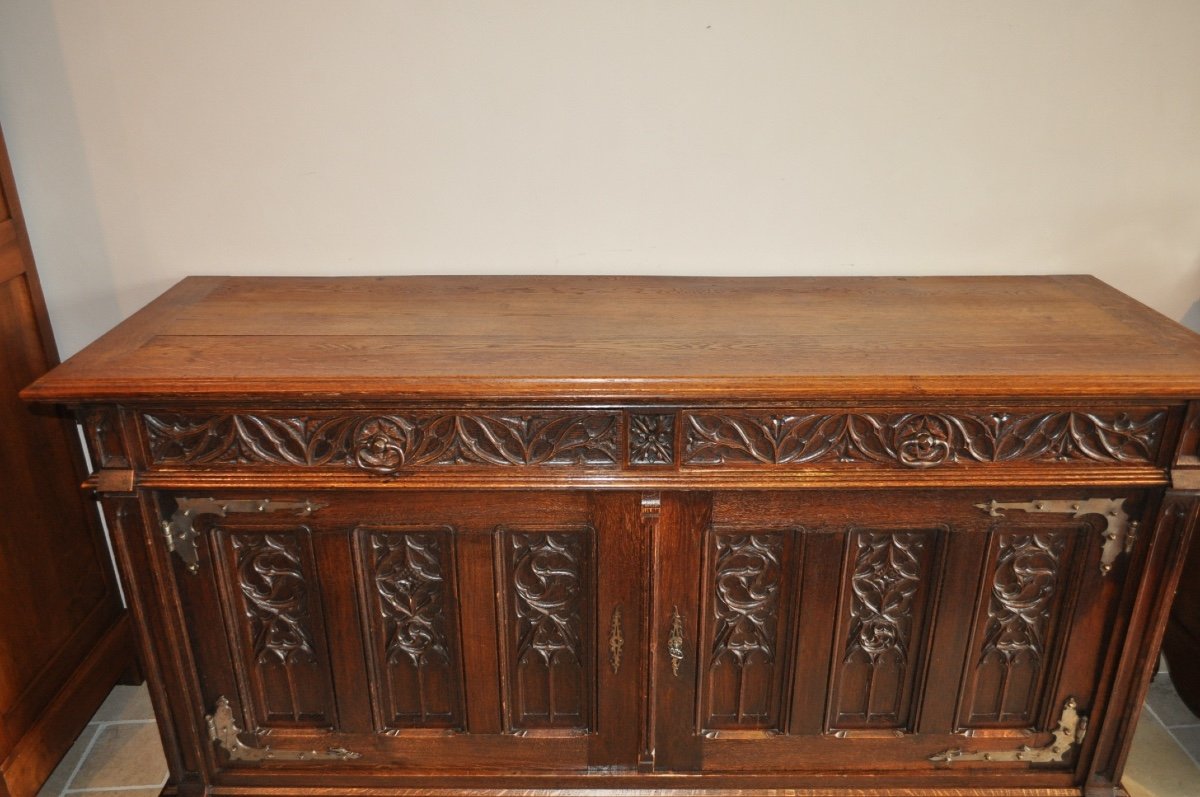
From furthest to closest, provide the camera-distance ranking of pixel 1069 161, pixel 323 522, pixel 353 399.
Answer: pixel 1069 161 → pixel 323 522 → pixel 353 399

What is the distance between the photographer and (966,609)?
5.36ft

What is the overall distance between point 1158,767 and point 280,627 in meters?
1.85

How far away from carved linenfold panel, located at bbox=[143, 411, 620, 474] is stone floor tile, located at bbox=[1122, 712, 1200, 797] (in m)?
1.40

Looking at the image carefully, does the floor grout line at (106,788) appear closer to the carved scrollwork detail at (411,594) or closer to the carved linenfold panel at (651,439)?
the carved scrollwork detail at (411,594)

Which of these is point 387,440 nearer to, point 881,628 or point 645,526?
point 645,526

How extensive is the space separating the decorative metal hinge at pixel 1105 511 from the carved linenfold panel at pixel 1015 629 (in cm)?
5

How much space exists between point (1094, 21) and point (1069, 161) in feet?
0.86

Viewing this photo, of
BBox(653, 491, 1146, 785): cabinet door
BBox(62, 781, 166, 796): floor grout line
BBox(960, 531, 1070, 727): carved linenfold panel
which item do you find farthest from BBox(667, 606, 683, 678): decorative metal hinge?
BBox(62, 781, 166, 796): floor grout line

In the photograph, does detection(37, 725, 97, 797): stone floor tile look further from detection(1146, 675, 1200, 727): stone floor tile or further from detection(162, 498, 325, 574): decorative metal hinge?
detection(1146, 675, 1200, 727): stone floor tile

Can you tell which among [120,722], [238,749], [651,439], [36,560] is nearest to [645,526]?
[651,439]

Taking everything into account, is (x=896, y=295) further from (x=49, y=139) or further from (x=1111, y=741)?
(x=49, y=139)

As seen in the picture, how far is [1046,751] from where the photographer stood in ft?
5.73

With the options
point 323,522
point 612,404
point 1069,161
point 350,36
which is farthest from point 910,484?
point 350,36

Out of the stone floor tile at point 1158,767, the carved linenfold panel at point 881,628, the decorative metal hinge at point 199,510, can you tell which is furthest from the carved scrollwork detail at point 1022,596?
the decorative metal hinge at point 199,510
